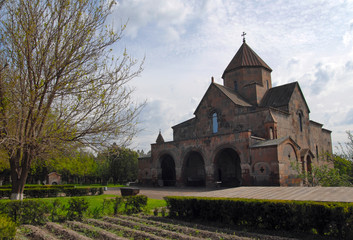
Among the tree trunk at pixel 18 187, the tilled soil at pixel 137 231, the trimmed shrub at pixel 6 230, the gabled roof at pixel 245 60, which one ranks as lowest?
the tilled soil at pixel 137 231

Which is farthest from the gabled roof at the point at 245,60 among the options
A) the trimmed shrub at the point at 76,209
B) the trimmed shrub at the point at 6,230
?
the trimmed shrub at the point at 6,230

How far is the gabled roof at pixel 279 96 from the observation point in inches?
1069

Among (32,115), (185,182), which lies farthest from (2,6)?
(185,182)

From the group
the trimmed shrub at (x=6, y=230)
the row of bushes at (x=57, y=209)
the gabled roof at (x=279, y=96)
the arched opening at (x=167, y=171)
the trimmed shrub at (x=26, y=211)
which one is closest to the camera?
the trimmed shrub at (x=6, y=230)

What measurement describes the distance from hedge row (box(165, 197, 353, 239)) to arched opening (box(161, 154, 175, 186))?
19.5 metres

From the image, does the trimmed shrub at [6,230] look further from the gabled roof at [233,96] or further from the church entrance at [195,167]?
the gabled roof at [233,96]

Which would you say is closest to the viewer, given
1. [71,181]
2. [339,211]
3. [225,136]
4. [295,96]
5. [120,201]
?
[339,211]

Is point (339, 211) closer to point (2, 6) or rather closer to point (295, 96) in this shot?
point (2, 6)

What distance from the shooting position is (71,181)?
57906 mm

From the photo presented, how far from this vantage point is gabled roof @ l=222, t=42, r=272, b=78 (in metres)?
29.7

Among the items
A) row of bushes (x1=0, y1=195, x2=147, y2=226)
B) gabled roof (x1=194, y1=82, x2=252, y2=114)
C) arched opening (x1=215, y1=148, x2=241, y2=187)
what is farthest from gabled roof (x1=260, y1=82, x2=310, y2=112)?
row of bushes (x1=0, y1=195, x2=147, y2=226)

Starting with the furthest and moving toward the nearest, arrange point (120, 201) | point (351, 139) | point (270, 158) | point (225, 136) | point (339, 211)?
point (225, 136), point (270, 158), point (351, 139), point (120, 201), point (339, 211)

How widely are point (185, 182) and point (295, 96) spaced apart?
13734mm

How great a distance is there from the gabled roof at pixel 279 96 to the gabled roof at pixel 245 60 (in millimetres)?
2908
